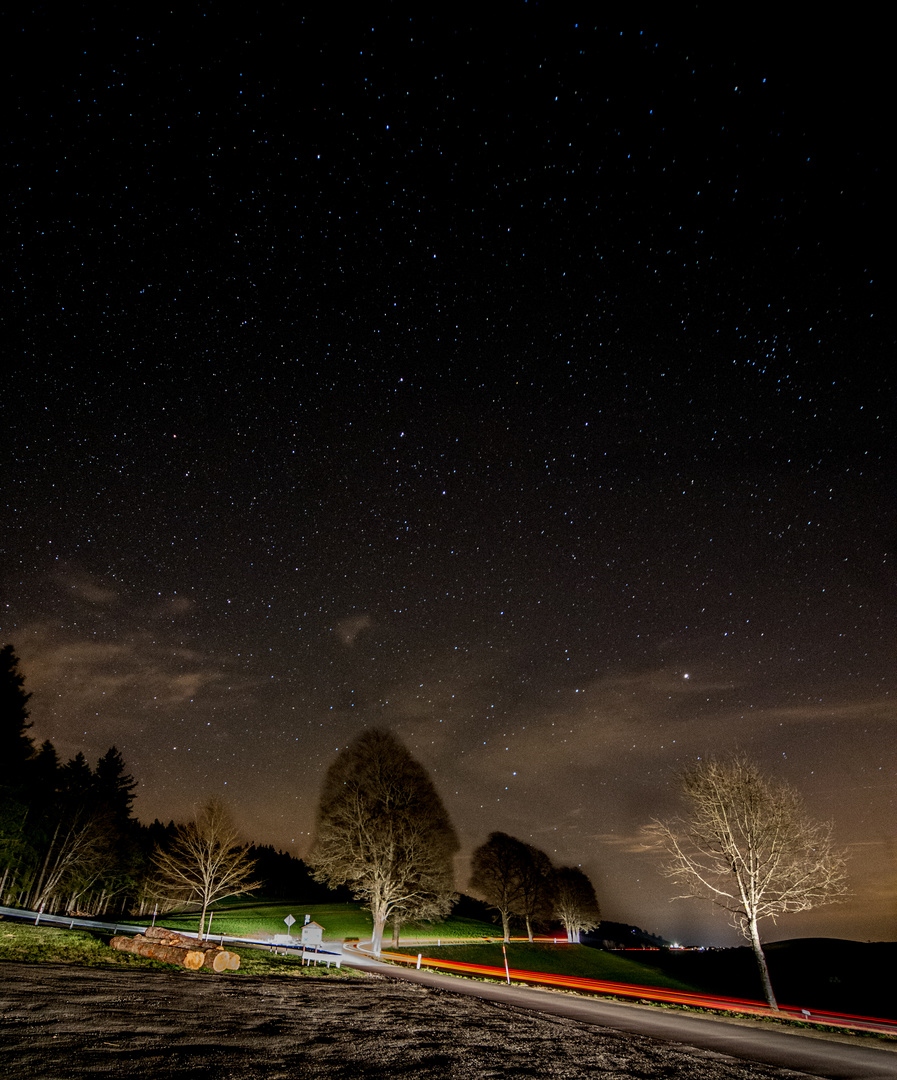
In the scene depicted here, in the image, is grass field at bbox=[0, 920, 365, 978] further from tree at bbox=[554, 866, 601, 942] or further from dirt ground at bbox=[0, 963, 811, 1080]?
tree at bbox=[554, 866, 601, 942]

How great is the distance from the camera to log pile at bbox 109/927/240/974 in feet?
59.9

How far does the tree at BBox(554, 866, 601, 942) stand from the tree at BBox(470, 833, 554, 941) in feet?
45.7

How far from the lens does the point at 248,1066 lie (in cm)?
675

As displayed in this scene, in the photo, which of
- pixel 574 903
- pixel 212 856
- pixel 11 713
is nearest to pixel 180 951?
pixel 212 856

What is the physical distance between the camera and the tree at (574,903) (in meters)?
81.4

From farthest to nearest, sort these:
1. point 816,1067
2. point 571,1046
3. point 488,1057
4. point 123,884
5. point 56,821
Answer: point 123,884 → point 56,821 → point 816,1067 → point 571,1046 → point 488,1057

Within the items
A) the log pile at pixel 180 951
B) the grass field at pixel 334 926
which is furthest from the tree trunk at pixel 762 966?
the grass field at pixel 334 926

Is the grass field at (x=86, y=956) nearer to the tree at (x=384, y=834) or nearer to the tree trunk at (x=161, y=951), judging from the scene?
the tree trunk at (x=161, y=951)

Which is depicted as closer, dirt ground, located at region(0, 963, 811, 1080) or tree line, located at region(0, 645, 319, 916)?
dirt ground, located at region(0, 963, 811, 1080)

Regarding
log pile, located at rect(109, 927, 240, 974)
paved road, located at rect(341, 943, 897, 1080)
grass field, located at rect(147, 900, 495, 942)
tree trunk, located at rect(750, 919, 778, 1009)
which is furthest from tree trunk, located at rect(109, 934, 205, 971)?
grass field, located at rect(147, 900, 495, 942)

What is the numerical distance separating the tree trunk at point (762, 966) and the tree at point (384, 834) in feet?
58.1

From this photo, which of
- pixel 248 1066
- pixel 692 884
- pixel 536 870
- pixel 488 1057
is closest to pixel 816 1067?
pixel 488 1057

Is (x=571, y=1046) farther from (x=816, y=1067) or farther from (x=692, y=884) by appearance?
(x=692, y=884)

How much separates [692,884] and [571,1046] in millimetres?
17867
